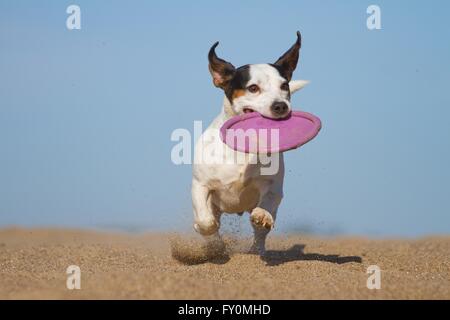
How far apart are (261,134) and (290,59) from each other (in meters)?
1.05

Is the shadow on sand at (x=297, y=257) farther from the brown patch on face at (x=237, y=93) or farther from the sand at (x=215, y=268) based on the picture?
the brown patch on face at (x=237, y=93)

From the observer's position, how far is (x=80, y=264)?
→ 838cm

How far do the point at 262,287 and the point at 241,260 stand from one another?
2281 millimetres

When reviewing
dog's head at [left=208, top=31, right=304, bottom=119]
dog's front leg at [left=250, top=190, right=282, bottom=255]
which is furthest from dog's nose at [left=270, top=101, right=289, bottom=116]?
dog's front leg at [left=250, top=190, right=282, bottom=255]

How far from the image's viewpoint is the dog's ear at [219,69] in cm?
789

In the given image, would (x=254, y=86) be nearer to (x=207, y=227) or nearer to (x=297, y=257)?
(x=207, y=227)

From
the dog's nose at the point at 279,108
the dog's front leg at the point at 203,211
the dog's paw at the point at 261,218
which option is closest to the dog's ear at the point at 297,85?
the dog's nose at the point at 279,108

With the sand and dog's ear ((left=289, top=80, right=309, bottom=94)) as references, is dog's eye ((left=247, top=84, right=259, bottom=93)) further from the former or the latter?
the sand

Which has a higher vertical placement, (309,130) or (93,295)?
(309,130)

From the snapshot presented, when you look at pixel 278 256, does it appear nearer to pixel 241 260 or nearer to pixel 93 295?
pixel 241 260

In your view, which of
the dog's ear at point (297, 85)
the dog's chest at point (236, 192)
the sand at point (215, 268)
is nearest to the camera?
the sand at point (215, 268)

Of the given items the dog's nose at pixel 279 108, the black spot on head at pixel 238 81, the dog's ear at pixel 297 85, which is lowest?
the dog's nose at pixel 279 108
